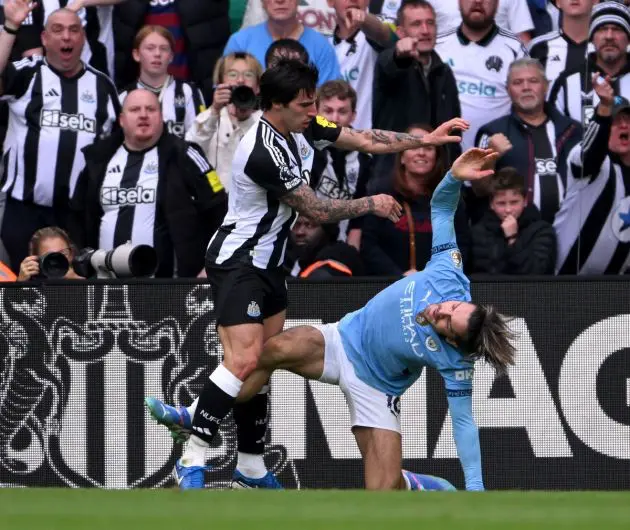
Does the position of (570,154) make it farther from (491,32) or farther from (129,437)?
(129,437)

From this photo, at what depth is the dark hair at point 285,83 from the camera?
27.3 ft

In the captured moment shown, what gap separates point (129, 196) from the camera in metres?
10.6

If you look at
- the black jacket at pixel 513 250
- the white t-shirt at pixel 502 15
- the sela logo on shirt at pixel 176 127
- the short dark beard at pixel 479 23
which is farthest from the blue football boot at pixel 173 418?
the white t-shirt at pixel 502 15

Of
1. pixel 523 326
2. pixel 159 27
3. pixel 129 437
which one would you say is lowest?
pixel 129 437

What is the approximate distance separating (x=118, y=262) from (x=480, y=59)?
9.66ft

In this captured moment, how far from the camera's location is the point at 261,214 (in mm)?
8531

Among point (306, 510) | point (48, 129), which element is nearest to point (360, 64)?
point (48, 129)

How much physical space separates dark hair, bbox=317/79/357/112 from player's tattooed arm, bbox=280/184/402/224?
216 centimetres

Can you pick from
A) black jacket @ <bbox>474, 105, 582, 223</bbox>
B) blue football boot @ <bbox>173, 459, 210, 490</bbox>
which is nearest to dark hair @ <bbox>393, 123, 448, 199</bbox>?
black jacket @ <bbox>474, 105, 582, 223</bbox>

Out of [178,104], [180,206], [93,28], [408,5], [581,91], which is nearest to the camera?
[180,206]

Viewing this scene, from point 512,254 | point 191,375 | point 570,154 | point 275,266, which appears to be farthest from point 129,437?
point 570,154

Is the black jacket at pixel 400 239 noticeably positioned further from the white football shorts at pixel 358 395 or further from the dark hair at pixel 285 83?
the dark hair at pixel 285 83

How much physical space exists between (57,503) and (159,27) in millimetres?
5481

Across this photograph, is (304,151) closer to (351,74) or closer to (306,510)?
(351,74)
